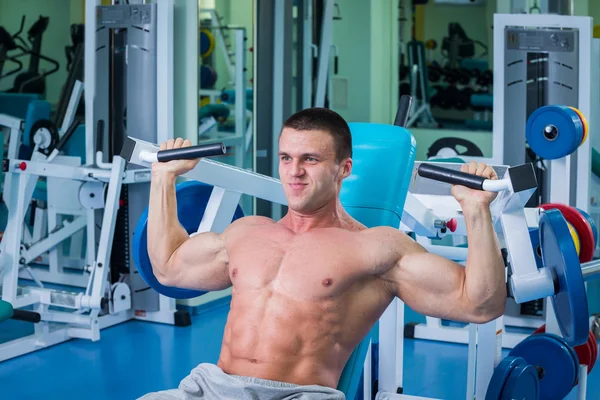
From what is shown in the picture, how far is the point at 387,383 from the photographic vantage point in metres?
3.23

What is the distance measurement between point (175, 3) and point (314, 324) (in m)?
2.90

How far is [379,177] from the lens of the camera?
2.65m

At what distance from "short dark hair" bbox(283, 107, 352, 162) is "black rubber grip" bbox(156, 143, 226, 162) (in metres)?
0.21

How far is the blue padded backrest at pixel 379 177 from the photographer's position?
8.61ft

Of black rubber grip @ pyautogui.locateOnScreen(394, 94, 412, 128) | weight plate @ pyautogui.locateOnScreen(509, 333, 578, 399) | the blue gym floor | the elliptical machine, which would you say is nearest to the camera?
black rubber grip @ pyautogui.locateOnScreen(394, 94, 412, 128)

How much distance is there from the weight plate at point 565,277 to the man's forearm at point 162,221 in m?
0.95

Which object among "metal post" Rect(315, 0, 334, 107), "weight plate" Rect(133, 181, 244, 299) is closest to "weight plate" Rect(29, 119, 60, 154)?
"metal post" Rect(315, 0, 334, 107)

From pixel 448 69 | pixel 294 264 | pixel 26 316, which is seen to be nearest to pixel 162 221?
pixel 294 264

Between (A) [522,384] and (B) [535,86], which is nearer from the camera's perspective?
(A) [522,384]

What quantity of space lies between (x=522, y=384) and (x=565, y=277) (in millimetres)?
932

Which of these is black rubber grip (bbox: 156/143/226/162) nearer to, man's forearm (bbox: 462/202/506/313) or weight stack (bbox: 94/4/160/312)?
man's forearm (bbox: 462/202/506/313)

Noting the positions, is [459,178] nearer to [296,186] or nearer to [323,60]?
[296,186]

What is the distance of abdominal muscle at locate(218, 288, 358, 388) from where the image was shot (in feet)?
7.17

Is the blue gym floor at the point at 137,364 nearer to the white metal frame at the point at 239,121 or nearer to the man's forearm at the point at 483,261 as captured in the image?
the white metal frame at the point at 239,121
